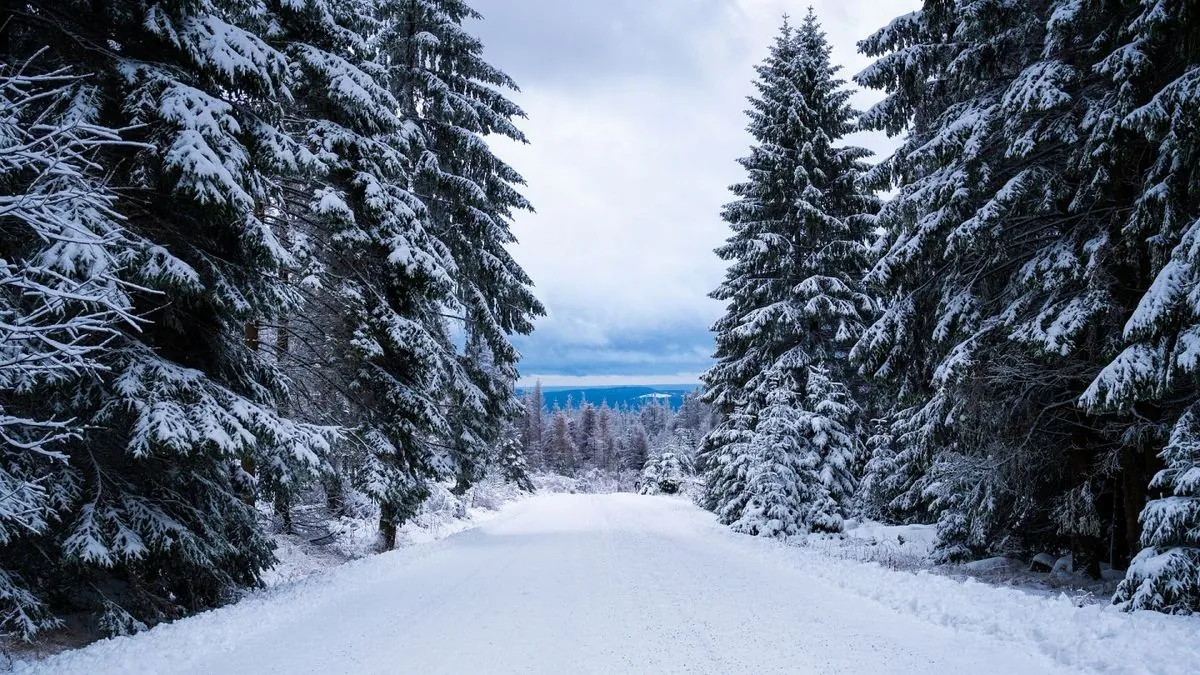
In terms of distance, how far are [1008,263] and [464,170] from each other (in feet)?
43.9

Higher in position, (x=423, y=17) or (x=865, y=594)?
(x=423, y=17)

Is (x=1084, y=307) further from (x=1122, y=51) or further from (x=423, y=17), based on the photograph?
(x=423, y=17)

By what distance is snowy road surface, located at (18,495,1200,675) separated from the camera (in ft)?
17.1

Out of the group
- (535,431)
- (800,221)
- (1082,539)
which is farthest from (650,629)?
(535,431)

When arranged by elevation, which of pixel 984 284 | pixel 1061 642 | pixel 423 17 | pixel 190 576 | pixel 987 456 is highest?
pixel 423 17

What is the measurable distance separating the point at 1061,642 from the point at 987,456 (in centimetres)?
491

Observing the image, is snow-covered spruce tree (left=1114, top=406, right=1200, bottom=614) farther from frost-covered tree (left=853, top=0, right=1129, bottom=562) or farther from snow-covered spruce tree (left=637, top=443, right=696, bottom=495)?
snow-covered spruce tree (left=637, top=443, right=696, bottom=495)

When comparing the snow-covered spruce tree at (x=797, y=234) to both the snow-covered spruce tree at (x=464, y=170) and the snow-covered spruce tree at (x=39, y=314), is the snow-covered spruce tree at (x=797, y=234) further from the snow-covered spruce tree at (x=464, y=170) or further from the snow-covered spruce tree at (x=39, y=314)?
the snow-covered spruce tree at (x=39, y=314)

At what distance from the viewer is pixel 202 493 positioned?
7.77 m

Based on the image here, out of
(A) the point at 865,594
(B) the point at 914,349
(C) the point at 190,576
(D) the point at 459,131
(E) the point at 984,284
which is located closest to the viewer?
(C) the point at 190,576

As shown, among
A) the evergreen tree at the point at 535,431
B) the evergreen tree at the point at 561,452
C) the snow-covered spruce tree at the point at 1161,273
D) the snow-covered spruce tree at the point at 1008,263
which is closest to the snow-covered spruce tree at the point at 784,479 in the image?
the snow-covered spruce tree at the point at 1008,263

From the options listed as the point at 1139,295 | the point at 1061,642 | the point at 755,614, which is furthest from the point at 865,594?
the point at 1139,295

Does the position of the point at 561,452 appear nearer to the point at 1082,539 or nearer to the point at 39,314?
the point at 1082,539

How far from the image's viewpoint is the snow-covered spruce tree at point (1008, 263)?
7.97 m
